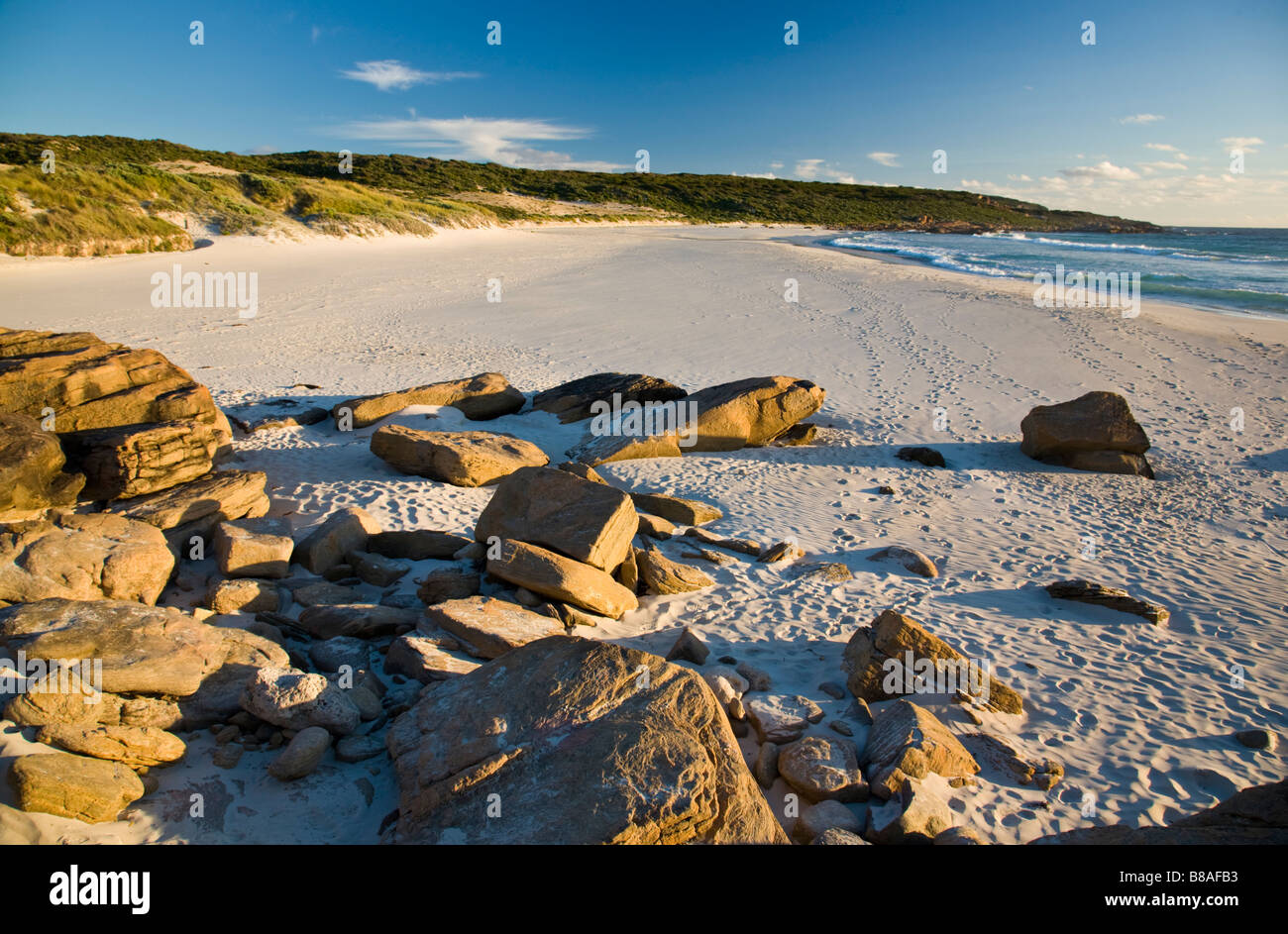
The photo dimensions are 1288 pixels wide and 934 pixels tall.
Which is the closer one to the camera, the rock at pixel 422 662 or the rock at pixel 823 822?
the rock at pixel 823 822

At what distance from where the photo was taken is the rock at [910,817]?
3484 millimetres


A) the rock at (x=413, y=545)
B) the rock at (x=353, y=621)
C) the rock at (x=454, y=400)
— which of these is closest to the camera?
the rock at (x=353, y=621)

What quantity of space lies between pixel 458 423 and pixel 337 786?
7.38 metres

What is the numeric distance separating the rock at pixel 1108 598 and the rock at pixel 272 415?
969 centimetres

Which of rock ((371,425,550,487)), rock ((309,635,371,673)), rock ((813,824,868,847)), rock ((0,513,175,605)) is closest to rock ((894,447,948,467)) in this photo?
rock ((371,425,550,487))

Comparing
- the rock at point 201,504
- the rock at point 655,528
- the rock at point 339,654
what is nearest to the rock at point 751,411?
the rock at point 655,528

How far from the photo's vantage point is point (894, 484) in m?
9.23

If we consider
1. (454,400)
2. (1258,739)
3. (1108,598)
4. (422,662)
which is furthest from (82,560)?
(1108,598)

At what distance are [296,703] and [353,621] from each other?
1.22 m

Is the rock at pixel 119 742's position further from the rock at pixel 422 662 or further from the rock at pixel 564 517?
the rock at pixel 564 517

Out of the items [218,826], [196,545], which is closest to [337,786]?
[218,826]

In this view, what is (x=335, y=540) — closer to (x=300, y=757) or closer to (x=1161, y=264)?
(x=300, y=757)

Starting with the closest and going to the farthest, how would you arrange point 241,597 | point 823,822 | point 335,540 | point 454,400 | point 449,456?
point 823,822 < point 241,597 < point 335,540 < point 449,456 < point 454,400

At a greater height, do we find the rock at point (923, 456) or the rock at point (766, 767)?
the rock at point (923, 456)
